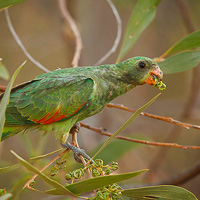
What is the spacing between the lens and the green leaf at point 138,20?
105 inches

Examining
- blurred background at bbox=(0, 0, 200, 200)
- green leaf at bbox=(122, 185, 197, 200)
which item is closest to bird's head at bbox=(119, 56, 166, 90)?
green leaf at bbox=(122, 185, 197, 200)

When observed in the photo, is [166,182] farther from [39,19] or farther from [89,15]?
[39,19]

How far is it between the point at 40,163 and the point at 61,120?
1.28m

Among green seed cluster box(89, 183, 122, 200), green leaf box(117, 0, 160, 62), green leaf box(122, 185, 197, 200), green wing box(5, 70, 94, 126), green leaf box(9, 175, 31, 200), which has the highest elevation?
green leaf box(117, 0, 160, 62)

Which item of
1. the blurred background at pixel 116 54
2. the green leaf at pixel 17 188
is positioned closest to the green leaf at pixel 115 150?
the blurred background at pixel 116 54

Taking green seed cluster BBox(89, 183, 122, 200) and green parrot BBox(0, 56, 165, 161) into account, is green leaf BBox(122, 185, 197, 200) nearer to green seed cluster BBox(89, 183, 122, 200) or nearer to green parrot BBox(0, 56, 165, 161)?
green seed cluster BBox(89, 183, 122, 200)

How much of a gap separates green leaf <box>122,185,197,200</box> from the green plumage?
0.63m

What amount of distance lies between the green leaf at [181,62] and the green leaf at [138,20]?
0.35 metres

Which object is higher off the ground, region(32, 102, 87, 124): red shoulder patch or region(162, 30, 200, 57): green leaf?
region(162, 30, 200, 57): green leaf

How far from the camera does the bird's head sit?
2.09 m

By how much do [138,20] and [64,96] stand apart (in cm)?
103

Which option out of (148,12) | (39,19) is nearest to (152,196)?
(148,12)

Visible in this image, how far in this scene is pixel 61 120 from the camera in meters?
2.13

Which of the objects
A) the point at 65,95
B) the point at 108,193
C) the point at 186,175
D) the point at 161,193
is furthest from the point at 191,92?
the point at 108,193
